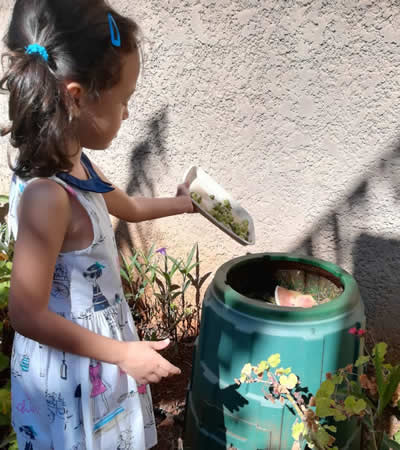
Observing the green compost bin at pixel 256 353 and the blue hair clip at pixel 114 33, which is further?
the green compost bin at pixel 256 353

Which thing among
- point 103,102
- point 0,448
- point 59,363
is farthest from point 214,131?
point 0,448

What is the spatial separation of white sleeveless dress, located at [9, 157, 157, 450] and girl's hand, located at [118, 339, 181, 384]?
0.12m

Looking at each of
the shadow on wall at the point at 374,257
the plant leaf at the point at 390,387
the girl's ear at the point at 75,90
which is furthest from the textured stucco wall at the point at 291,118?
the girl's ear at the point at 75,90

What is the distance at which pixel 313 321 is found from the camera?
108 centimetres

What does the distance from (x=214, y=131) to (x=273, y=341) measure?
41.1 inches

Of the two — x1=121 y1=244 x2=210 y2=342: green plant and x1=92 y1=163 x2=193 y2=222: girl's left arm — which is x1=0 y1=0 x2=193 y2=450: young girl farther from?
x1=121 y1=244 x2=210 y2=342: green plant

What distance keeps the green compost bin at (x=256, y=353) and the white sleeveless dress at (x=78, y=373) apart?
217 mm

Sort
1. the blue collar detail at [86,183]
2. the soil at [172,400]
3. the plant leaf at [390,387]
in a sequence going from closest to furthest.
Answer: the blue collar detail at [86,183] → the plant leaf at [390,387] → the soil at [172,400]

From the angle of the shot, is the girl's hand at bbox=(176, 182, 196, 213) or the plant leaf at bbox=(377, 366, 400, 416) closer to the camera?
the plant leaf at bbox=(377, 366, 400, 416)

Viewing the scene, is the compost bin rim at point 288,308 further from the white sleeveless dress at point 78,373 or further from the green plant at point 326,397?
the white sleeveless dress at point 78,373

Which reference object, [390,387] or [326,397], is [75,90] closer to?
[326,397]

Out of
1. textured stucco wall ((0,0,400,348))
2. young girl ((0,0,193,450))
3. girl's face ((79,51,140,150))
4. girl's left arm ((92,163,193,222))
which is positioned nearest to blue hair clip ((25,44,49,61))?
young girl ((0,0,193,450))

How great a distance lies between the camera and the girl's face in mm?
991

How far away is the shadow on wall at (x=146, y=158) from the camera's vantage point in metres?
2.05
